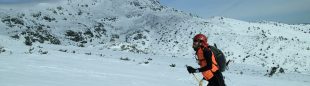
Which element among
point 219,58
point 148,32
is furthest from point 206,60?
point 148,32

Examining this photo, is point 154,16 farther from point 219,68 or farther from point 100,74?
point 219,68

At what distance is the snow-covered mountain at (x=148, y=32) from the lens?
39094 millimetres

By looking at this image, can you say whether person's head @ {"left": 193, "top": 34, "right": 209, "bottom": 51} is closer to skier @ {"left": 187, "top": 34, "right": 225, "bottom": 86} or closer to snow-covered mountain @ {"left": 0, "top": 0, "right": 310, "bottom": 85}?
skier @ {"left": 187, "top": 34, "right": 225, "bottom": 86}

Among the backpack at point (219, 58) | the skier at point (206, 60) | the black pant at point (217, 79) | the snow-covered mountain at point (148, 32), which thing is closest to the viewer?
the skier at point (206, 60)

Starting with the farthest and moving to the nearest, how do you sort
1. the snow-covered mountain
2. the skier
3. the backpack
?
1. the snow-covered mountain
2. the backpack
3. the skier

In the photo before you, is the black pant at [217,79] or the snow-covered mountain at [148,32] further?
the snow-covered mountain at [148,32]

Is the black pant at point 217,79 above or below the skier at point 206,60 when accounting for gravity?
below

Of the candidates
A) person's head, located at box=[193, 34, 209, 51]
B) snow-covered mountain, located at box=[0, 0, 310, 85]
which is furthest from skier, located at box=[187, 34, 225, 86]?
snow-covered mountain, located at box=[0, 0, 310, 85]

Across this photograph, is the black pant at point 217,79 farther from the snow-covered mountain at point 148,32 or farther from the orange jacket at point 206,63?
the snow-covered mountain at point 148,32

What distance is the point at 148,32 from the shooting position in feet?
165

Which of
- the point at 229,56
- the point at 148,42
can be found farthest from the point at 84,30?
the point at 229,56

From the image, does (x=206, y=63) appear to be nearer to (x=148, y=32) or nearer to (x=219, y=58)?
(x=219, y=58)

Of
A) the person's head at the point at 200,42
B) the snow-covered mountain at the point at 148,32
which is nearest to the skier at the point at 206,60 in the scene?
the person's head at the point at 200,42

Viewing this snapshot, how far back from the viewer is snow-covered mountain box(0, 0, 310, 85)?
3909 centimetres
